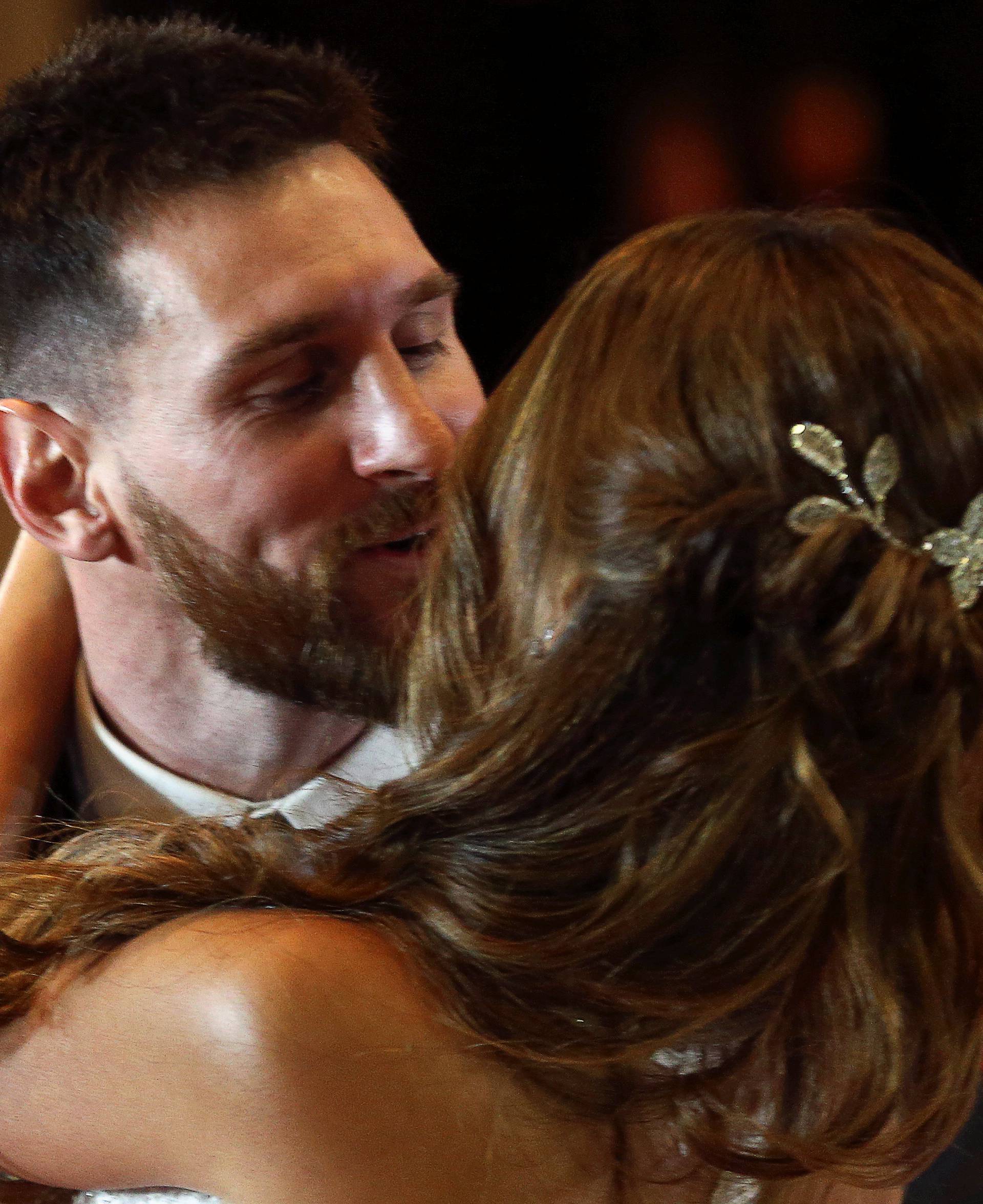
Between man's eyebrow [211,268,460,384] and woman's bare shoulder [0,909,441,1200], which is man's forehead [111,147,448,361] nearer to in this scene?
man's eyebrow [211,268,460,384]

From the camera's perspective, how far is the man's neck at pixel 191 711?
140cm

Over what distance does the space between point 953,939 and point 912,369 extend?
36 centimetres

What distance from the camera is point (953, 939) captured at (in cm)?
90

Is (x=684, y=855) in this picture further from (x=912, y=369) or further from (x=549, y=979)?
(x=912, y=369)

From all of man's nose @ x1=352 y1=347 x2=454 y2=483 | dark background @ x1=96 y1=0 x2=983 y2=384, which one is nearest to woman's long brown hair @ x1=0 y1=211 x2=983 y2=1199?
man's nose @ x1=352 y1=347 x2=454 y2=483

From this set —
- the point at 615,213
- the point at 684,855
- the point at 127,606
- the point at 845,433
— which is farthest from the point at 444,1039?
Result: the point at 615,213

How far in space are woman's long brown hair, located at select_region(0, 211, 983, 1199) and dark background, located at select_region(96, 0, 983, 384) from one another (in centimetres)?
122

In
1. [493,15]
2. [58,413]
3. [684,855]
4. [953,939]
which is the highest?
[493,15]

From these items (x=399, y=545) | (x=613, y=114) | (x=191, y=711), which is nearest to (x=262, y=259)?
(x=399, y=545)

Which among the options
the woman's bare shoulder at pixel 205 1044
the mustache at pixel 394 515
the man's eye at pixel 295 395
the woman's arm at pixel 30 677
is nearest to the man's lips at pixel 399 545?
the mustache at pixel 394 515

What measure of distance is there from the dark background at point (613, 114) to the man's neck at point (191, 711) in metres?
0.82

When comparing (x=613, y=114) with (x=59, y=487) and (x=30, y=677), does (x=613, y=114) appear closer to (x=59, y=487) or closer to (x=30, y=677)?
(x=59, y=487)

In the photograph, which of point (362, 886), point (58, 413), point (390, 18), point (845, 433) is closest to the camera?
point (845, 433)

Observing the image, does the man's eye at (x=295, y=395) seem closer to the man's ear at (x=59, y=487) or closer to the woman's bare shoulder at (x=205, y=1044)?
the man's ear at (x=59, y=487)
